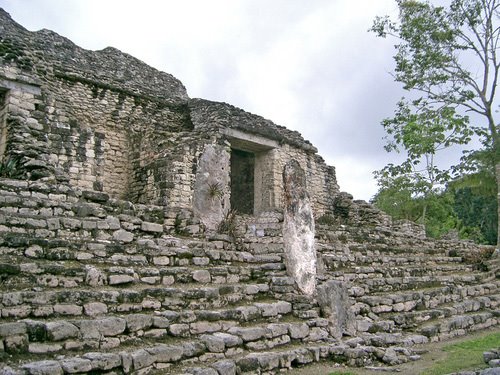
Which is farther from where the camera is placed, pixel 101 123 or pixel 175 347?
pixel 101 123

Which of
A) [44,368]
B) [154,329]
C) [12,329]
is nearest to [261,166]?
[154,329]

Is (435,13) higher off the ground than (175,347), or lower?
higher

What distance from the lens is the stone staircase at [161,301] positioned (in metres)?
4.65

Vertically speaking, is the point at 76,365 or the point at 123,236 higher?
the point at 123,236

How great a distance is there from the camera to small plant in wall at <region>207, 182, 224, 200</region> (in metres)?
8.89

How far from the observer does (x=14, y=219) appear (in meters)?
5.89

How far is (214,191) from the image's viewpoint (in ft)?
29.4

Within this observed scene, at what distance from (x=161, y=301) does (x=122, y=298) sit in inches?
20.5

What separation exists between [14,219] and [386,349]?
16.6 feet

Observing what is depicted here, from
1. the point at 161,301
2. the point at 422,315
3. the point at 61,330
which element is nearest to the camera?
the point at 61,330

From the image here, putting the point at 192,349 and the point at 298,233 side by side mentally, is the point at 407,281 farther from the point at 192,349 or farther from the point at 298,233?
the point at 192,349

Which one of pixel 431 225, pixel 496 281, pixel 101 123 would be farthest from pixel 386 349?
pixel 431 225

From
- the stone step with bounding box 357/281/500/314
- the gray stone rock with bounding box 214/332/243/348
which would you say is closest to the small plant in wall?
the stone step with bounding box 357/281/500/314

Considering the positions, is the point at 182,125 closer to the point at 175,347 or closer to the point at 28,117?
the point at 28,117
